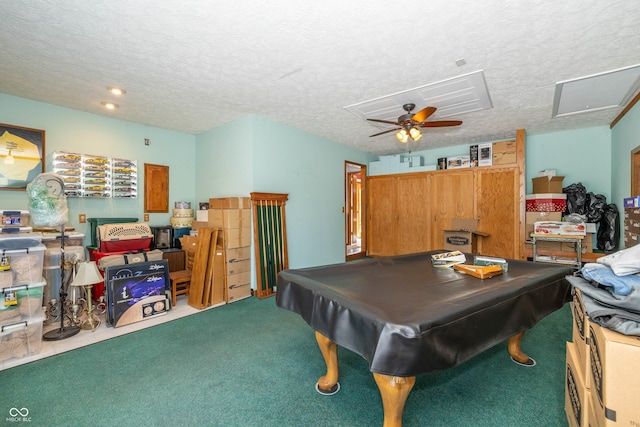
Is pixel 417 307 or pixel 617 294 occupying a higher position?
pixel 617 294

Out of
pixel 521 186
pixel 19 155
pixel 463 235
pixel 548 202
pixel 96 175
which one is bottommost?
pixel 463 235

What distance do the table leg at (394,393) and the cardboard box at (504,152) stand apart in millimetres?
5050

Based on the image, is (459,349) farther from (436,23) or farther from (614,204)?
(614,204)

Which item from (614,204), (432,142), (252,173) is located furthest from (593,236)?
(252,173)

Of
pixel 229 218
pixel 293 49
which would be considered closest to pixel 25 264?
pixel 229 218

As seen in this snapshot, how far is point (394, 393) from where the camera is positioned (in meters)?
1.24

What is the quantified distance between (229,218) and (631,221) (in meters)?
5.31

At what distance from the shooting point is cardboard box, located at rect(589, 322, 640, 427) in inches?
33.3

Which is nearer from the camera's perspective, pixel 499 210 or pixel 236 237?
pixel 236 237

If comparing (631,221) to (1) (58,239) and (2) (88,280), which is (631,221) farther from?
(1) (58,239)

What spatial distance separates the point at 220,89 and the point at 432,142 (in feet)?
13.8

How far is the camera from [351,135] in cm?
503

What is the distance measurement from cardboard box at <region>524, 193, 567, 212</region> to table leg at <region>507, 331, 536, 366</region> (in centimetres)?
348

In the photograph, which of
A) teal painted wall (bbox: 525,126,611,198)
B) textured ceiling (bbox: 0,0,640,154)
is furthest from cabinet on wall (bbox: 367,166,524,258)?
textured ceiling (bbox: 0,0,640,154)
